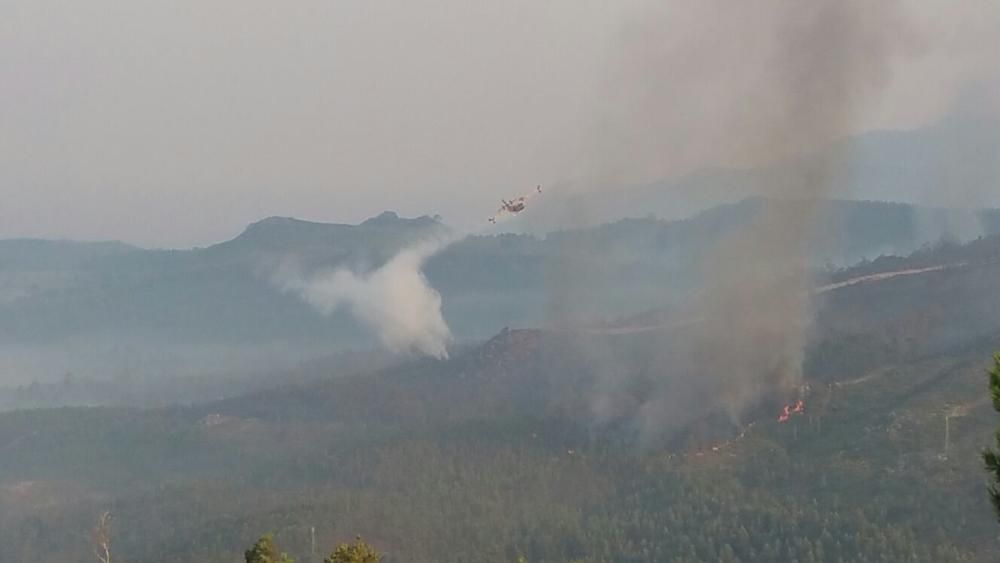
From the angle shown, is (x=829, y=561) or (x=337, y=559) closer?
(x=337, y=559)

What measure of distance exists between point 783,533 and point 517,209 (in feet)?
244

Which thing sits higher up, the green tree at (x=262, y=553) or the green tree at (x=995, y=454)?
the green tree at (x=262, y=553)

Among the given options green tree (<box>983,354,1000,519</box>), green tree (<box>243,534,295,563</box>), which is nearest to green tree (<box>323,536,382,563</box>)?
green tree (<box>243,534,295,563</box>)

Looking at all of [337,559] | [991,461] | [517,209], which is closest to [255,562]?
[337,559]

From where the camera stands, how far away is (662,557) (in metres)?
198

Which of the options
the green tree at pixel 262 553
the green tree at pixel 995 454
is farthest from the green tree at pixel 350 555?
the green tree at pixel 995 454

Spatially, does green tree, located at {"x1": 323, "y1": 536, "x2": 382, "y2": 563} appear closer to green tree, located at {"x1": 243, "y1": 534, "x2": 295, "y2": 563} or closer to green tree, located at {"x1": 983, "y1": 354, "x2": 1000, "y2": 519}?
Result: green tree, located at {"x1": 243, "y1": 534, "x2": 295, "y2": 563}

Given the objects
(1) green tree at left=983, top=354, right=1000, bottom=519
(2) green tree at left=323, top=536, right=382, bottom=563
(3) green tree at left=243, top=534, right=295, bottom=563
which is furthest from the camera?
(3) green tree at left=243, top=534, right=295, bottom=563

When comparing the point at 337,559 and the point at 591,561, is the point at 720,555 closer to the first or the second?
the point at 591,561

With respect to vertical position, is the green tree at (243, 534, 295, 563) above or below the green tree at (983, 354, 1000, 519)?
above

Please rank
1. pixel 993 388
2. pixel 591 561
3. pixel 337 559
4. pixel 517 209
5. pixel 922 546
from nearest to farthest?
pixel 993 388, pixel 337 559, pixel 517 209, pixel 922 546, pixel 591 561

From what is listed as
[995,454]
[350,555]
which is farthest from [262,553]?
[995,454]

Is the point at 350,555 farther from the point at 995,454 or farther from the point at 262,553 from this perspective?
the point at 995,454

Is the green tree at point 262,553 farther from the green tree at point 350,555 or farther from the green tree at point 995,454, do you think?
the green tree at point 995,454
